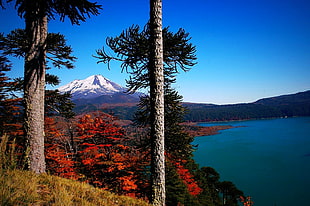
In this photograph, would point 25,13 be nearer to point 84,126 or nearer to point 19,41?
point 19,41

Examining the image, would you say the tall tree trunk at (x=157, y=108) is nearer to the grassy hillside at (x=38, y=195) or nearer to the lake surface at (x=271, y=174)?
the grassy hillside at (x=38, y=195)

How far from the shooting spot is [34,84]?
4.38 m

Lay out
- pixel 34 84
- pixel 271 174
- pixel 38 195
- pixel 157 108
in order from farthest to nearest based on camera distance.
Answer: pixel 271 174
pixel 34 84
pixel 157 108
pixel 38 195

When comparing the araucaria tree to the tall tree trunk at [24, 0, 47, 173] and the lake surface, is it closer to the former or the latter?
the tall tree trunk at [24, 0, 47, 173]

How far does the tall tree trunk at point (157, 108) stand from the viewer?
416cm

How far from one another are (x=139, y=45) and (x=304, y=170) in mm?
47362

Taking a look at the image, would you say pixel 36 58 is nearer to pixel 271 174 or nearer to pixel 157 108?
pixel 157 108

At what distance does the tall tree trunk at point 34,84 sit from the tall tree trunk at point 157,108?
9.87 ft

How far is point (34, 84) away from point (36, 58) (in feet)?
2.32

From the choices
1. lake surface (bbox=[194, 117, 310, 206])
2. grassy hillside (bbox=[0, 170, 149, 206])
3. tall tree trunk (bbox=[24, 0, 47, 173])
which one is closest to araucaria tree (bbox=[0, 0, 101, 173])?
tall tree trunk (bbox=[24, 0, 47, 173])

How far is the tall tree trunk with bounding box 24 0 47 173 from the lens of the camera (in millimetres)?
4297

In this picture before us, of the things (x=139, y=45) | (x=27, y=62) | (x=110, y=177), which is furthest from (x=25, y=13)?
(x=110, y=177)

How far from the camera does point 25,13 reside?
439cm

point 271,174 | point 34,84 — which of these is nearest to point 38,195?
point 34,84
